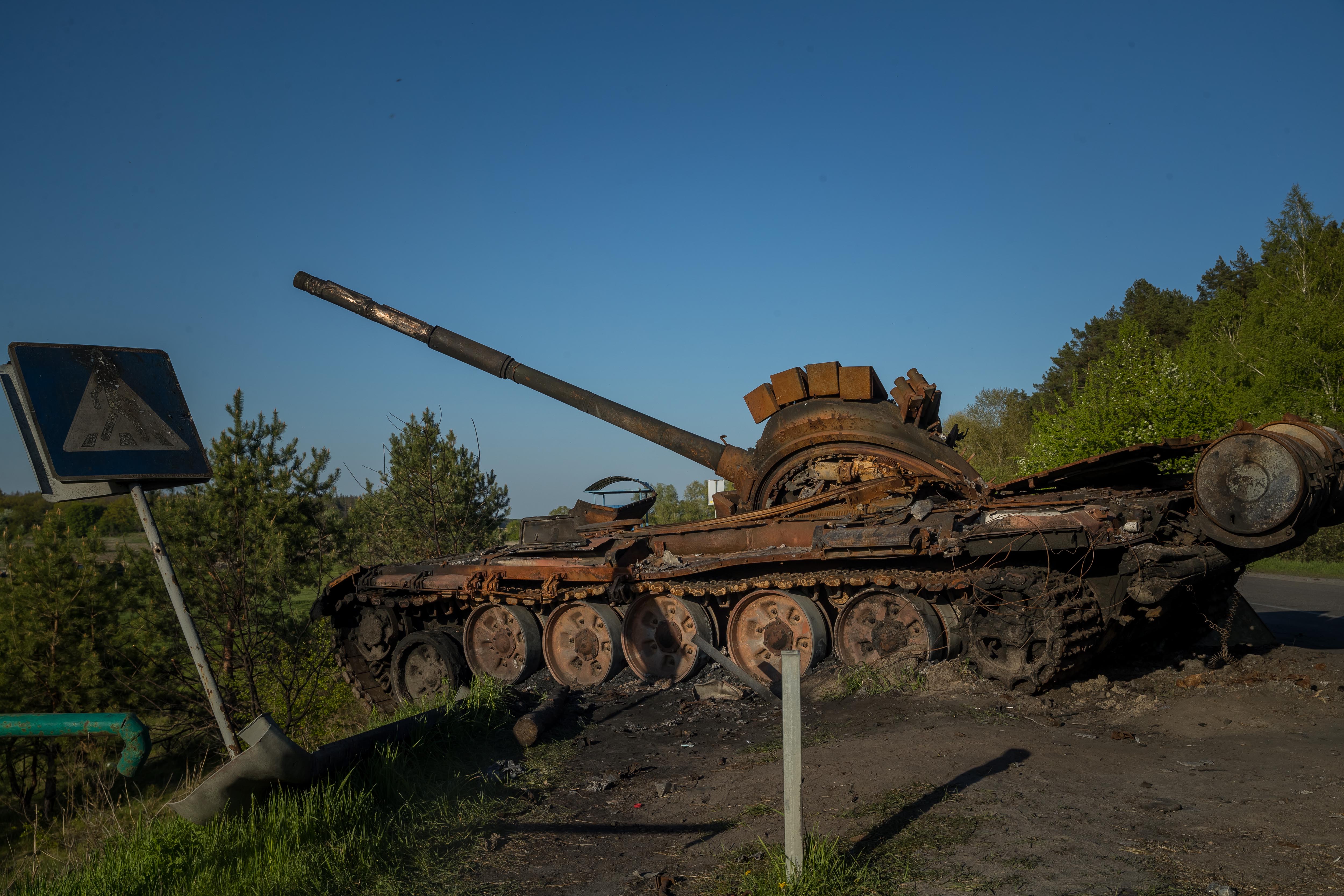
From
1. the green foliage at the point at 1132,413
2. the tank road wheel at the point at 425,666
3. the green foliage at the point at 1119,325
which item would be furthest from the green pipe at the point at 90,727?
the green foliage at the point at 1119,325

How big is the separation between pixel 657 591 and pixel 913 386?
12.6ft

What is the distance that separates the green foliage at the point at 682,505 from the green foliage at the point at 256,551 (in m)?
14.8

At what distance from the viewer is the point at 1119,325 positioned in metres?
41.0

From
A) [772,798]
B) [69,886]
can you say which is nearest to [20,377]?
[69,886]

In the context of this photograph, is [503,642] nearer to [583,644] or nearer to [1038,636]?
[583,644]

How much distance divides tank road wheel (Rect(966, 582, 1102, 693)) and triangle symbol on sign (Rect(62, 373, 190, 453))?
648 centimetres

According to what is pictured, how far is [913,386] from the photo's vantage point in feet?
33.0

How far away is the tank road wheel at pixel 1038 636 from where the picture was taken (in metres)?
7.34

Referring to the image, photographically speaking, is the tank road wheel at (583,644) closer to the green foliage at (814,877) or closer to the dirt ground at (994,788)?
the dirt ground at (994,788)

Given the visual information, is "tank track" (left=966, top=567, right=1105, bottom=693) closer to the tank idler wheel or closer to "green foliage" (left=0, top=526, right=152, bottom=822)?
the tank idler wheel

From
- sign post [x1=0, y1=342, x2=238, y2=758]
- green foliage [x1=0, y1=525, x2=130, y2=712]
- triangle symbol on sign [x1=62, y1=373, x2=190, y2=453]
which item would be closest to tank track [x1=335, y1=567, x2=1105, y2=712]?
sign post [x1=0, y1=342, x2=238, y2=758]

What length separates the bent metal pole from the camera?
12.7ft

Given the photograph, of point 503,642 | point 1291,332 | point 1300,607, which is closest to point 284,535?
point 503,642

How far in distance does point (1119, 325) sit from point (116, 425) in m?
44.3
